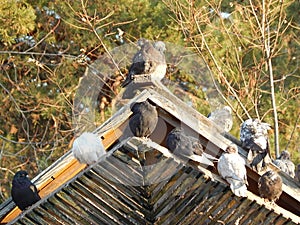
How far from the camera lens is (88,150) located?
651 centimetres

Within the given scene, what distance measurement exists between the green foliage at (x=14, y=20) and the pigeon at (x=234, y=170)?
7.89 m

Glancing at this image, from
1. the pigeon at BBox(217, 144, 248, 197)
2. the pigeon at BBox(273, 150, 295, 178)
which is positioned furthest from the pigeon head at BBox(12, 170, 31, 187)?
the pigeon at BBox(273, 150, 295, 178)

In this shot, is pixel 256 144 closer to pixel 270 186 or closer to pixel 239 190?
pixel 270 186

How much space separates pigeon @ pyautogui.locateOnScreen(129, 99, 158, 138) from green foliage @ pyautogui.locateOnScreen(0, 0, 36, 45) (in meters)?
7.69

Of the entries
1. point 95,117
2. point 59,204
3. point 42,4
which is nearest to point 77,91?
point 95,117

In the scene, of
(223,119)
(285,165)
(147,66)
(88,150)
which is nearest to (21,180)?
(88,150)

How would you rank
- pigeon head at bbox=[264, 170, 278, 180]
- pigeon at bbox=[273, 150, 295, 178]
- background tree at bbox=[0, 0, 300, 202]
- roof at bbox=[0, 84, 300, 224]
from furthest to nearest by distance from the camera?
background tree at bbox=[0, 0, 300, 202], pigeon at bbox=[273, 150, 295, 178], pigeon head at bbox=[264, 170, 278, 180], roof at bbox=[0, 84, 300, 224]

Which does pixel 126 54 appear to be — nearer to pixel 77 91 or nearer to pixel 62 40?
pixel 77 91

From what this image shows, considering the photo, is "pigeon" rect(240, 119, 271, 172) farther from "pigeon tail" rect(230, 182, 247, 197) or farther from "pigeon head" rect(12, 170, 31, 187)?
"pigeon head" rect(12, 170, 31, 187)

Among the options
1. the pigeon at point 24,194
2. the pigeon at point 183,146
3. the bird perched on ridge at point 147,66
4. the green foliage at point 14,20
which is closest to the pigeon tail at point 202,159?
the pigeon at point 183,146

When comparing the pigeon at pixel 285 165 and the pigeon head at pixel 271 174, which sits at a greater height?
the pigeon head at pixel 271 174

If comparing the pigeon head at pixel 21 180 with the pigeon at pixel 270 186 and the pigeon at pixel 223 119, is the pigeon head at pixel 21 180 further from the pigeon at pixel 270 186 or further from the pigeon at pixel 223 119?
the pigeon at pixel 223 119

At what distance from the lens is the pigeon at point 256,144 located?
6.68 meters

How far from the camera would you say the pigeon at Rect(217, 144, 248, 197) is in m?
6.20
